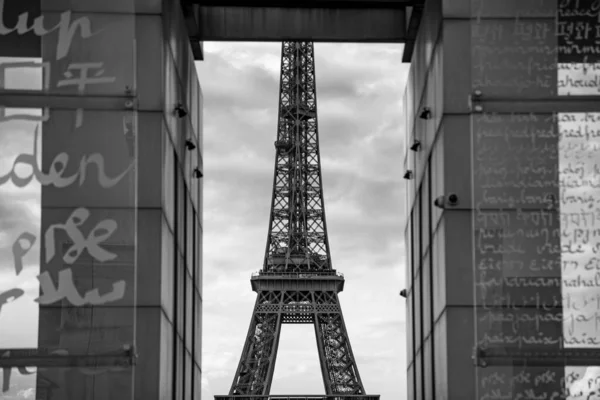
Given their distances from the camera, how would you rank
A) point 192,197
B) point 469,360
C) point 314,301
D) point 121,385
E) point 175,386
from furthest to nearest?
point 314,301
point 192,197
point 175,386
point 469,360
point 121,385

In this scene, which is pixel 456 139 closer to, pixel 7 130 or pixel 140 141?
pixel 140 141

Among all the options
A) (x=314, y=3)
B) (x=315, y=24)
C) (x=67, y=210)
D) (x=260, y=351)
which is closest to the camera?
(x=67, y=210)

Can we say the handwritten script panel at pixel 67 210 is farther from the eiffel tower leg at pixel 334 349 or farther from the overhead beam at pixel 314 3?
the eiffel tower leg at pixel 334 349

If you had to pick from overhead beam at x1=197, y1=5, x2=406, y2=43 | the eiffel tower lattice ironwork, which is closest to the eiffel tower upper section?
the eiffel tower lattice ironwork

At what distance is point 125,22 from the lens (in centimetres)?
1692

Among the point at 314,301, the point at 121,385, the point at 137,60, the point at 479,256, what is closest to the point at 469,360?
the point at 479,256

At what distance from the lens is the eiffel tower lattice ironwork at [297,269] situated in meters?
90.8

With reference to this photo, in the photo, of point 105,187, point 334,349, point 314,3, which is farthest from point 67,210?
point 334,349

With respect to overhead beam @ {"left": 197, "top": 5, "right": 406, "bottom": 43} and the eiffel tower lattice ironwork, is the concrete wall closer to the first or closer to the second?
overhead beam @ {"left": 197, "top": 5, "right": 406, "bottom": 43}

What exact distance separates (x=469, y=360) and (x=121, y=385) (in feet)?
15.9

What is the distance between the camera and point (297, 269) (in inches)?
3730

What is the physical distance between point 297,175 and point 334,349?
1510cm

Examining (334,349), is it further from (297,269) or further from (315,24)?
(315,24)

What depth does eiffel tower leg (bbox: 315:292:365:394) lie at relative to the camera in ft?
298
